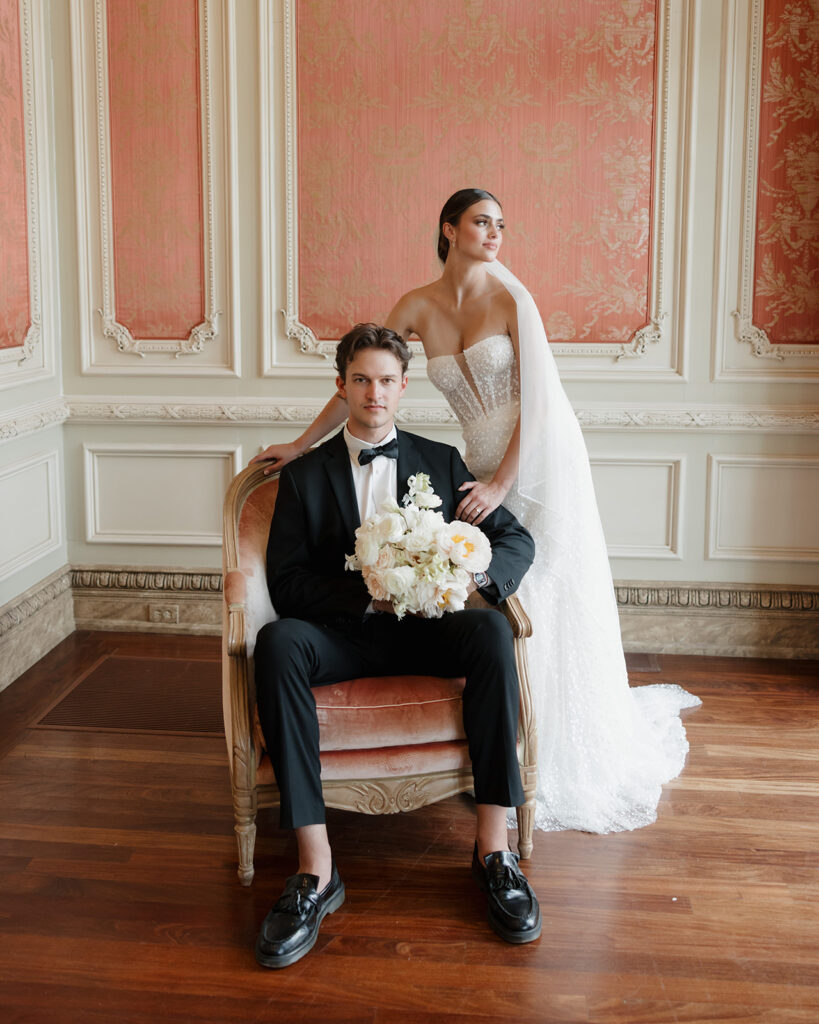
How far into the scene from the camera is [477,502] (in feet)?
10.1

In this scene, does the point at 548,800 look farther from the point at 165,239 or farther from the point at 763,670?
the point at 165,239

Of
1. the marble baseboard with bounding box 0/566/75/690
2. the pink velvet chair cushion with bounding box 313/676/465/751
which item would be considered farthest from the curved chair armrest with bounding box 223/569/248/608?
the marble baseboard with bounding box 0/566/75/690

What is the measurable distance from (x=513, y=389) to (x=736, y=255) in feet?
5.23

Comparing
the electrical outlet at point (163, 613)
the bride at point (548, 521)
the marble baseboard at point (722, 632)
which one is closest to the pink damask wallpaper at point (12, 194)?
the electrical outlet at point (163, 613)

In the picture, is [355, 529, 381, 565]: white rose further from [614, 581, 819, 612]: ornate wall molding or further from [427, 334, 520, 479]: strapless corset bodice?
[614, 581, 819, 612]: ornate wall molding

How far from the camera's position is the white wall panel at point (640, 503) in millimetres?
4543

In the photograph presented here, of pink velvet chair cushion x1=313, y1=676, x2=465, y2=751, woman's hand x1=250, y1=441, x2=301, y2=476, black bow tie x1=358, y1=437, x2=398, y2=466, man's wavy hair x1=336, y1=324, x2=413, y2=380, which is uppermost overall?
man's wavy hair x1=336, y1=324, x2=413, y2=380

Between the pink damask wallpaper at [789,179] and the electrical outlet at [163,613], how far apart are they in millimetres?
2757

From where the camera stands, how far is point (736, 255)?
438 cm

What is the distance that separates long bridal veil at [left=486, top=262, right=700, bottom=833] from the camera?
318cm

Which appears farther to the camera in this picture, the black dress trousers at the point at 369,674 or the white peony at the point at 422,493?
the white peony at the point at 422,493

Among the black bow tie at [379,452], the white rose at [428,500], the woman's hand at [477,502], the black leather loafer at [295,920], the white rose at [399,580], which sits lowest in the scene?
the black leather loafer at [295,920]

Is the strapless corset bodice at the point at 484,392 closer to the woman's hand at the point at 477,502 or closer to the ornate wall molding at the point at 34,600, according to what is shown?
the woman's hand at the point at 477,502

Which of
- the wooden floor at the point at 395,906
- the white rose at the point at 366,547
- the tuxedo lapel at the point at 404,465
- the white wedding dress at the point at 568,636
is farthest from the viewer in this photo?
the white wedding dress at the point at 568,636
